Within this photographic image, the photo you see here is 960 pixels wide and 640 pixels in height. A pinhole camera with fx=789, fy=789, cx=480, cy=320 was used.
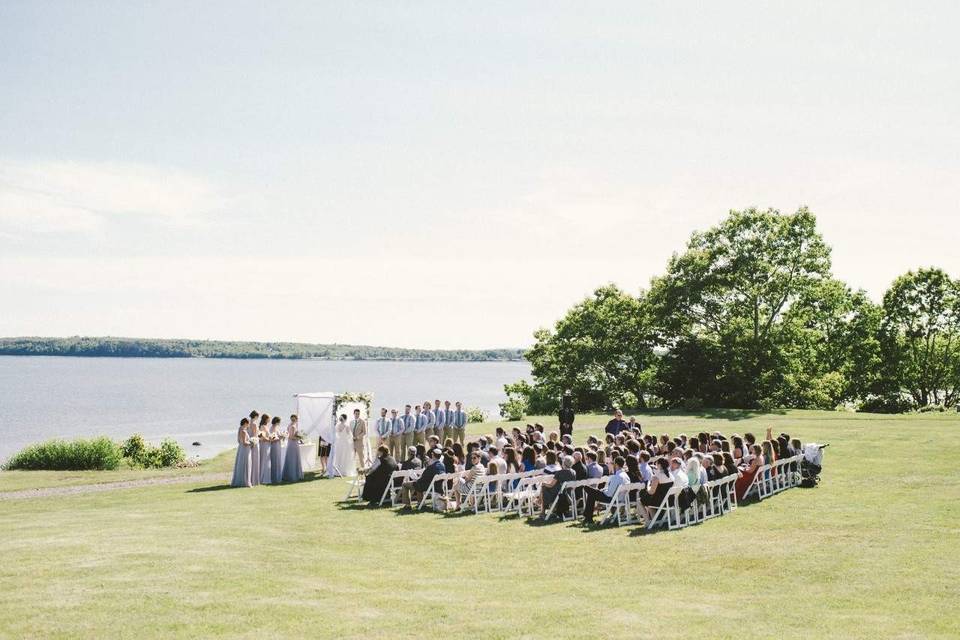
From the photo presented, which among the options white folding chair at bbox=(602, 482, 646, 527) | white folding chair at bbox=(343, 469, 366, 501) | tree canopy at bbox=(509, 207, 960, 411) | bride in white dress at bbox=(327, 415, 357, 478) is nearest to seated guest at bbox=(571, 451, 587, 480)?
white folding chair at bbox=(602, 482, 646, 527)

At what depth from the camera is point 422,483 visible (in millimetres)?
16500

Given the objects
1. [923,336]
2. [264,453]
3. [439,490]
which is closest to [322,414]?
[264,453]

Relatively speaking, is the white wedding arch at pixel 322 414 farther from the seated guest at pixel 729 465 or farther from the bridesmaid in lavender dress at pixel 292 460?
the seated guest at pixel 729 465

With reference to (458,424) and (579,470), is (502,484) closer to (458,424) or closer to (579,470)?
(579,470)

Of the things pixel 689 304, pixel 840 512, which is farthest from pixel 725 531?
pixel 689 304

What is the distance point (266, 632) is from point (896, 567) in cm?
811

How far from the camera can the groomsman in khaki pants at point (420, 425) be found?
79.7ft

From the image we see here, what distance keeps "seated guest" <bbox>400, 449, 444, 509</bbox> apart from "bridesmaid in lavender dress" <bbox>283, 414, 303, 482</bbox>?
5636mm

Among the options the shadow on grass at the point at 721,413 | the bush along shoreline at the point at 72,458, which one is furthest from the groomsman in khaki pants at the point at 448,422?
the shadow on grass at the point at 721,413

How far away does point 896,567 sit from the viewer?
10492 mm

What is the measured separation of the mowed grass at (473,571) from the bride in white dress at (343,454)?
14.7 ft

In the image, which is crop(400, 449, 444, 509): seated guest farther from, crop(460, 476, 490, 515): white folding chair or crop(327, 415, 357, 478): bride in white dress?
crop(327, 415, 357, 478): bride in white dress

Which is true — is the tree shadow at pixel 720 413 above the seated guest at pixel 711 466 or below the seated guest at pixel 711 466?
below

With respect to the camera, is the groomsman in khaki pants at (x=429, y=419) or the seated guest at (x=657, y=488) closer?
the seated guest at (x=657, y=488)
